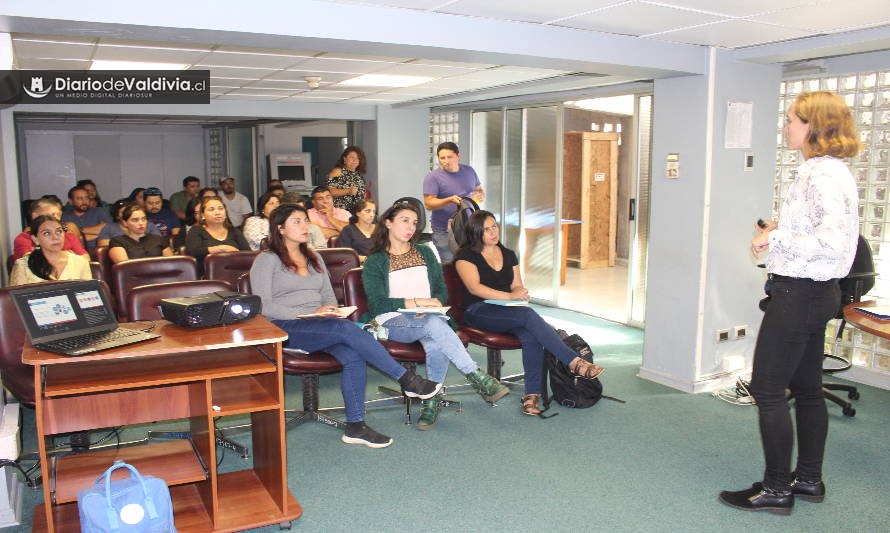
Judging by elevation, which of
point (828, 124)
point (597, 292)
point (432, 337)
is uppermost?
point (828, 124)

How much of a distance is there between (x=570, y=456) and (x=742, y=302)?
6.73 feet

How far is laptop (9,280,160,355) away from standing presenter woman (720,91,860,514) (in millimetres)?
2555

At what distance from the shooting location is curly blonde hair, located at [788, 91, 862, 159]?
297cm

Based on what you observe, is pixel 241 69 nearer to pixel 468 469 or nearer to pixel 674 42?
pixel 674 42

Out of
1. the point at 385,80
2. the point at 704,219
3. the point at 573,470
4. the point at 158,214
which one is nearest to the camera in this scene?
the point at 573,470

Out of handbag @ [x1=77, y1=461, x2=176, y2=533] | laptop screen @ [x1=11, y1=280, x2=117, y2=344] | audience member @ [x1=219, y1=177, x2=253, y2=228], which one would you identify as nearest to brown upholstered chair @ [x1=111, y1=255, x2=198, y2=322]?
laptop screen @ [x1=11, y1=280, x2=117, y2=344]

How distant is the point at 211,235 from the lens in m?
5.92

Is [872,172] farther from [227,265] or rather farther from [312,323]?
[227,265]

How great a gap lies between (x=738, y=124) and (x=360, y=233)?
116 inches

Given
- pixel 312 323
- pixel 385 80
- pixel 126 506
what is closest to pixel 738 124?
pixel 312 323

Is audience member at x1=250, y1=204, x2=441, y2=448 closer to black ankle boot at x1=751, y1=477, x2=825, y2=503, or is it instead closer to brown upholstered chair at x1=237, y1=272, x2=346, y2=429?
brown upholstered chair at x1=237, y1=272, x2=346, y2=429

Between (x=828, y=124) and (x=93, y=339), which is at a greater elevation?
(x=828, y=124)

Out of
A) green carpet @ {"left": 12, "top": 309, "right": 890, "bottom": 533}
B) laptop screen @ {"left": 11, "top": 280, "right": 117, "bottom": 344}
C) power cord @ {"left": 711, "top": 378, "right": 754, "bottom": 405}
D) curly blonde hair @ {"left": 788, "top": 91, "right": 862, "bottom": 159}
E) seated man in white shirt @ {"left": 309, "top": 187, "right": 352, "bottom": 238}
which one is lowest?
green carpet @ {"left": 12, "top": 309, "right": 890, "bottom": 533}

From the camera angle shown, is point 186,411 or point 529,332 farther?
point 529,332
